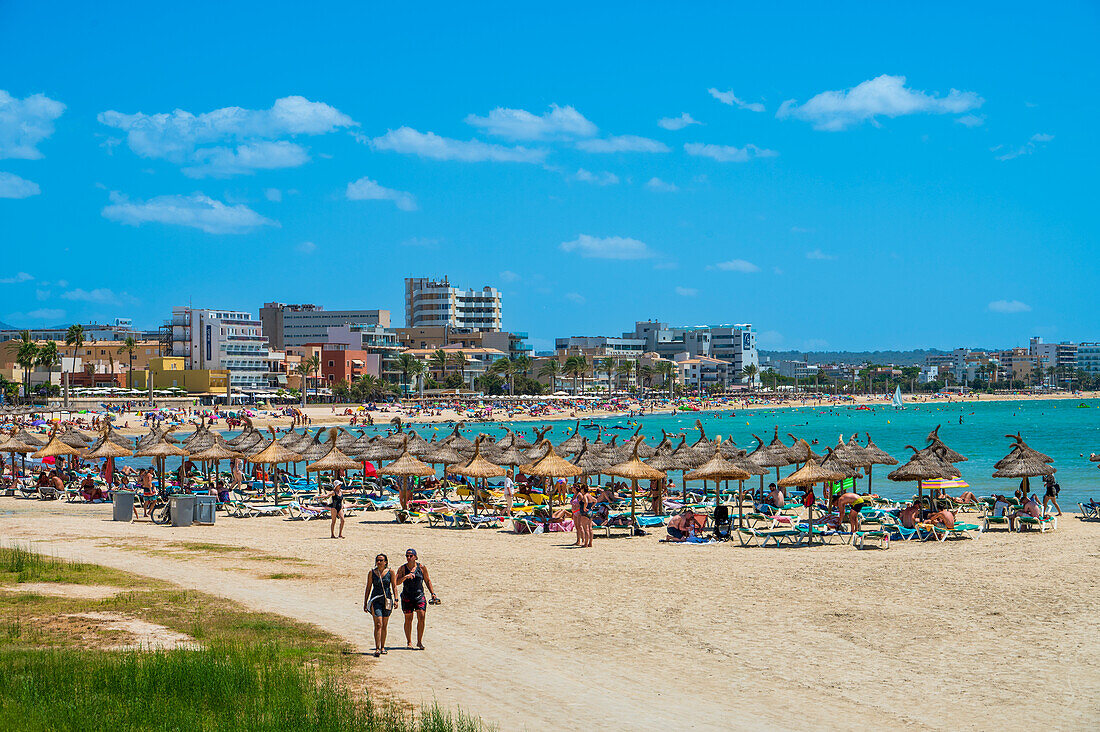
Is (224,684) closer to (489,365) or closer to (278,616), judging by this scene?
(278,616)

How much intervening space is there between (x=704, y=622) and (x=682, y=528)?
827 cm

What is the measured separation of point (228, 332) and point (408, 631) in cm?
11780

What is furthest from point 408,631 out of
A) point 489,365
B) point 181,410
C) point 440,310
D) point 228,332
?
point 440,310

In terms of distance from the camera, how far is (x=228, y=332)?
404 feet

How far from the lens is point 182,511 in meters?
24.5

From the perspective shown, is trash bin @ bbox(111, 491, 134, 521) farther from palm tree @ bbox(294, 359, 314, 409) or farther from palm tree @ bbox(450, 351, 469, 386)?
palm tree @ bbox(450, 351, 469, 386)

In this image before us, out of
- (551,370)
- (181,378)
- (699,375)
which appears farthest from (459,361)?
(699,375)

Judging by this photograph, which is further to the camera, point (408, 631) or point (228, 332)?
point (228, 332)

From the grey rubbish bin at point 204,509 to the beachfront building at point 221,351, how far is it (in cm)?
9529

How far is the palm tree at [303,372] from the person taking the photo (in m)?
110

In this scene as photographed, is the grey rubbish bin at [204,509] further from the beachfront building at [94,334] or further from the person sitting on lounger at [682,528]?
the beachfront building at [94,334]

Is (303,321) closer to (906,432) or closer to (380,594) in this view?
(906,432)

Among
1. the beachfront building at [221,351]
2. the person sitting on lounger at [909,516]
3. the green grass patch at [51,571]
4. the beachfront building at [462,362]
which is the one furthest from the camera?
the beachfront building at [462,362]

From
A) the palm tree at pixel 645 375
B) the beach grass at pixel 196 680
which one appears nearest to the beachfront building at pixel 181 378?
the palm tree at pixel 645 375
